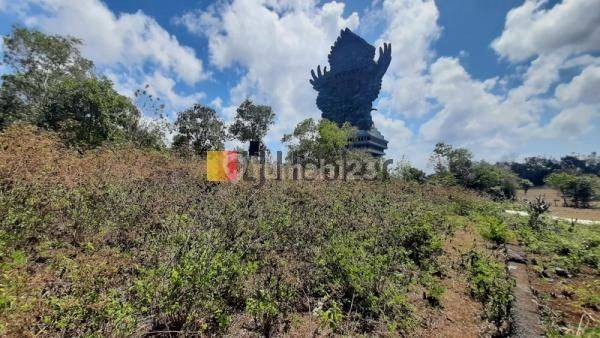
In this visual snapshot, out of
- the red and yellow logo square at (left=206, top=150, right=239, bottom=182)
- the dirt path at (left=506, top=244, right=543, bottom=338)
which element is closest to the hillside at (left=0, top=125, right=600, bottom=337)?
the dirt path at (left=506, top=244, right=543, bottom=338)

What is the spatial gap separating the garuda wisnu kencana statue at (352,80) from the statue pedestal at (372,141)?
9.11 ft

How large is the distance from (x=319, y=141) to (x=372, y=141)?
41.1 m

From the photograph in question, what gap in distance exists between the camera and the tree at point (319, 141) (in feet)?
94.0

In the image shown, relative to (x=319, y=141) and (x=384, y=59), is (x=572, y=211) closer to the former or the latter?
(x=319, y=141)

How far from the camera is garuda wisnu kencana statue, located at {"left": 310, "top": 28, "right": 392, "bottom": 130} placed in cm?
7019

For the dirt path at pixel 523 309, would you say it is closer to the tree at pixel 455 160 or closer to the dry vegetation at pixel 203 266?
the dry vegetation at pixel 203 266

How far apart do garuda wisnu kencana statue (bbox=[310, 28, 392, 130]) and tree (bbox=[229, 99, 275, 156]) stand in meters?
33.7

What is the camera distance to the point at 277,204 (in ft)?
26.1

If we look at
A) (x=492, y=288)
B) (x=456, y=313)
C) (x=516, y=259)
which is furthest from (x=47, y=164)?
(x=516, y=259)

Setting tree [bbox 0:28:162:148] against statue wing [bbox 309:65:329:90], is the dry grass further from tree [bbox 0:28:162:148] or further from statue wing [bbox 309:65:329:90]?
statue wing [bbox 309:65:329:90]

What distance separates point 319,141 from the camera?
30.2m

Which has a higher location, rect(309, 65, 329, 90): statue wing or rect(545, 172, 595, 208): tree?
rect(309, 65, 329, 90): statue wing

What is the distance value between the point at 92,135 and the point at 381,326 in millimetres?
22992

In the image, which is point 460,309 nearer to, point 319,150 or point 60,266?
point 60,266
